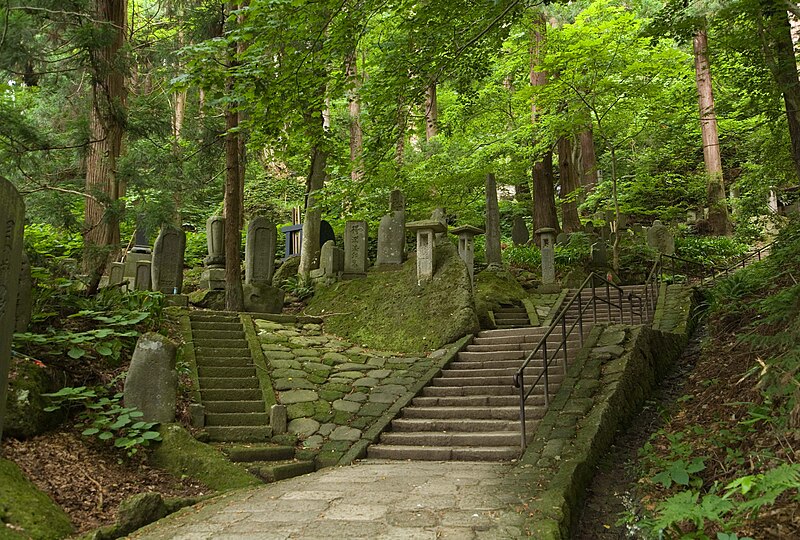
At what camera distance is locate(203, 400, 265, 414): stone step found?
7.27 meters

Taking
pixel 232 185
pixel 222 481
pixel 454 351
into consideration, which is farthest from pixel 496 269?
pixel 222 481

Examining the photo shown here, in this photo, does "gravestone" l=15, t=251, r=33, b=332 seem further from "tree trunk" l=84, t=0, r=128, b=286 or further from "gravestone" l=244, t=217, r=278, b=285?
"gravestone" l=244, t=217, r=278, b=285

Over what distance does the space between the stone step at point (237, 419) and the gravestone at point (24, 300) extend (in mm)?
2312

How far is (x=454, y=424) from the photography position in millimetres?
7305

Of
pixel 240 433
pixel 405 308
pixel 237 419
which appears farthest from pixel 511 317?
pixel 240 433

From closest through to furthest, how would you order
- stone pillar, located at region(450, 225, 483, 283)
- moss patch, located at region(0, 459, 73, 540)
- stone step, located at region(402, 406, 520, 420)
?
1. moss patch, located at region(0, 459, 73, 540)
2. stone step, located at region(402, 406, 520, 420)
3. stone pillar, located at region(450, 225, 483, 283)

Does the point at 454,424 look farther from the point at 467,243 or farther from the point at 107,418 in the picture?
the point at 467,243

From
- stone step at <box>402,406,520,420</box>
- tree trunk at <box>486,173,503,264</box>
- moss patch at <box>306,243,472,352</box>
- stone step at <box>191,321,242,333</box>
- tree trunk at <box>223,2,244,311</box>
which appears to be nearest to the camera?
stone step at <box>402,406,520,420</box>

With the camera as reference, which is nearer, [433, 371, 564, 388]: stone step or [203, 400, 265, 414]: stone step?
[203, 400, 265, 414]: stone step

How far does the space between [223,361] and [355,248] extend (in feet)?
18.1

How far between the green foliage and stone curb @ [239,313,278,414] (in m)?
2.01

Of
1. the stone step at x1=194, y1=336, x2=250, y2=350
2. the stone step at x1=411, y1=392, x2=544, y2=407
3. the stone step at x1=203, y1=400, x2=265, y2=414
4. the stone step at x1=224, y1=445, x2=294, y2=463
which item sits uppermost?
A: the stone step at x1=194, y1=336, x2=250, y2=350

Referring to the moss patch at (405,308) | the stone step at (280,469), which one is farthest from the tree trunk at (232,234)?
the stone step at (280,469)

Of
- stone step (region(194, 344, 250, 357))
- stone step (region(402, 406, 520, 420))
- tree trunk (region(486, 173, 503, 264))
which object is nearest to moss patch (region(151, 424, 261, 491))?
stone step (region(402, 406, 520, 420))
